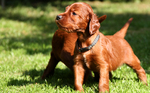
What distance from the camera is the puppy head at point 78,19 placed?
2943 millimetres

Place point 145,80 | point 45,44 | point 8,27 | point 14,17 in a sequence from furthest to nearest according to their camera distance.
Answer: point 14,17 → point 8,27 → point 45,44 → point 145,80

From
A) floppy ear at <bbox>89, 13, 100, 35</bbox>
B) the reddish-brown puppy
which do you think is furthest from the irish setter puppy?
the reddish-brown puppy

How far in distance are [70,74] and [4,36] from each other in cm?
409

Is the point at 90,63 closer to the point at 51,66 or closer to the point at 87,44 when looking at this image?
the point at 87,44

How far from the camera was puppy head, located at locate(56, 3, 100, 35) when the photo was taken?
9.66 ft

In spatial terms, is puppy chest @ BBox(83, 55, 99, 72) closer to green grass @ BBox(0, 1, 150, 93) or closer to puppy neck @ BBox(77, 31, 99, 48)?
puppy neck @ BBox(77, 31, 99, 48)

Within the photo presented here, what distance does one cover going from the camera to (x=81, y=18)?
3035 mm

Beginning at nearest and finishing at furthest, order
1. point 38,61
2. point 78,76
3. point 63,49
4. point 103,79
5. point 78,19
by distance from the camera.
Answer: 1. point 78,19
2. point 103,79
3. point 78,76
4. point 63,49
5. point 38,61

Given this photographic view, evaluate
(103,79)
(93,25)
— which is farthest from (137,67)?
(93,25)

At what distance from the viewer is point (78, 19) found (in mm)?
3010

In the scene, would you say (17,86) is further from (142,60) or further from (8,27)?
(8,27)

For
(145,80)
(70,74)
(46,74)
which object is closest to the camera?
(145,80)

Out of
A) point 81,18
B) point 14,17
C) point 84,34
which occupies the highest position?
point 81,18

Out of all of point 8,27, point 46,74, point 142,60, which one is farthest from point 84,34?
point 8,27
